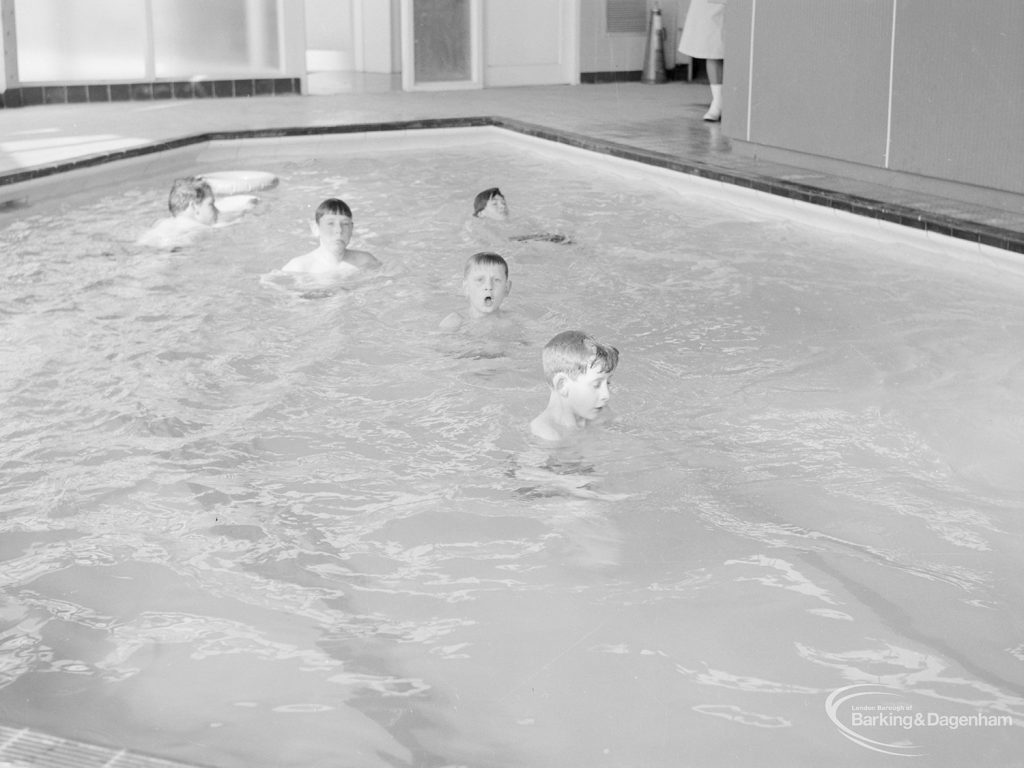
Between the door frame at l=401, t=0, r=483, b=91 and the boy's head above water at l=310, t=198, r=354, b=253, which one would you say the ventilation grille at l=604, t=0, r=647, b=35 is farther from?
the boy's head above water at l=310, t=198, r=354, b=253

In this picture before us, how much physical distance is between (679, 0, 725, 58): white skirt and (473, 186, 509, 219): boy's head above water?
4.94 m

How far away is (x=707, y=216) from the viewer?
8.96m

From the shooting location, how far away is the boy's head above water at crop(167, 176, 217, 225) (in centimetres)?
799

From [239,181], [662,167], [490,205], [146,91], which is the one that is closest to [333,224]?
[490,205]

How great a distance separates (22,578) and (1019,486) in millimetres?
3150

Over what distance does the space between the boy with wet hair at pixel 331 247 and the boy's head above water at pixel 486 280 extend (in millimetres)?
1303

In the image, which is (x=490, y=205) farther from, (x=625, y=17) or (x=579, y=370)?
(x=625, y=17)

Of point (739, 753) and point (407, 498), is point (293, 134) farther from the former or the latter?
point (739, 753)

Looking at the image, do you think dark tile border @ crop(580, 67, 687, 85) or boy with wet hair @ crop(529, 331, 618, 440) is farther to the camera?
dark tile border @ crop(580, 67, 687, 85)

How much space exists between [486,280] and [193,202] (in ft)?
9.82

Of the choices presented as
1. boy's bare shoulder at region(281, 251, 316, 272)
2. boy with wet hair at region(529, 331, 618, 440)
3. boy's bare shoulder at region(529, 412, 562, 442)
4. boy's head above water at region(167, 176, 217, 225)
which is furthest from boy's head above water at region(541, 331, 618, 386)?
boy's head above water at region(167, 176, 217, 225)

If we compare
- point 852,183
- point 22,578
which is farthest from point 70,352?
point 852,183

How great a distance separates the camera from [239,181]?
9.99 m

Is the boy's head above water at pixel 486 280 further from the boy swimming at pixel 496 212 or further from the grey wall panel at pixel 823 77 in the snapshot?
the grey wall panel at pixel 823 77
